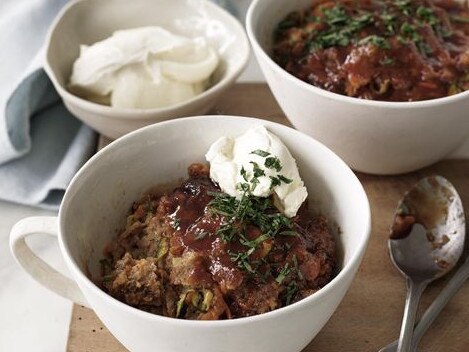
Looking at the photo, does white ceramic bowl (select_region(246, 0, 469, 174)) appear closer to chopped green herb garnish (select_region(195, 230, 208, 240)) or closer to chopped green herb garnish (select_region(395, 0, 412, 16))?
chopped green herb garnish (select_region(395, 0, 412, 16))

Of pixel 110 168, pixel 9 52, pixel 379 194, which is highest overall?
pixel 110 168

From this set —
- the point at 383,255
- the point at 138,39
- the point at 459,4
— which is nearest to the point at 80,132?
the point at 138,39

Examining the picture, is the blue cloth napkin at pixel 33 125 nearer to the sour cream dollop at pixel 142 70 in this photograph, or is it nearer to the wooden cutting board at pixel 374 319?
the sour cream dollop at pixel 142 70

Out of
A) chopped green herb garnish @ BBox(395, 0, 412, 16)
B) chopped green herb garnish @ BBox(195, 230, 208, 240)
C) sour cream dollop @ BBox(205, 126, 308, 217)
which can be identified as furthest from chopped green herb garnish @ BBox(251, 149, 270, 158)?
chopped green herb garnish @ BBox(395, 0, 412, 16)

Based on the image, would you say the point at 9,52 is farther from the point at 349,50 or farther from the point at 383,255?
the point at 383,255

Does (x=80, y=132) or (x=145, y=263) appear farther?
(x=80, y=132)
